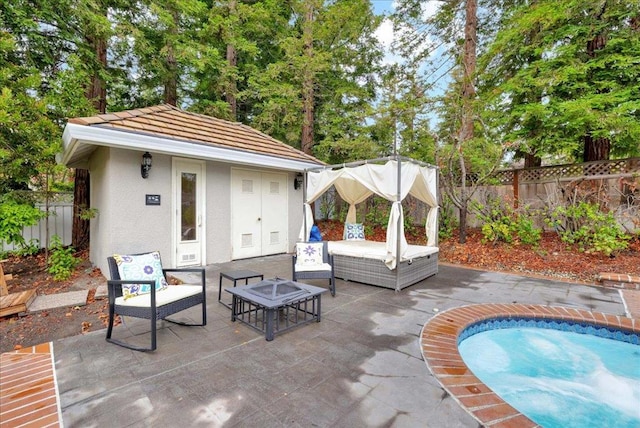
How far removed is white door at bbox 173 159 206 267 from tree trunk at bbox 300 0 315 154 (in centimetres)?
554

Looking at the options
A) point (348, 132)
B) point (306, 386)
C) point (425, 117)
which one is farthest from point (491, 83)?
point (306, 386)

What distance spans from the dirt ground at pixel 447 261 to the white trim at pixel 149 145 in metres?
2.50

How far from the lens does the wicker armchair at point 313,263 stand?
478 cm

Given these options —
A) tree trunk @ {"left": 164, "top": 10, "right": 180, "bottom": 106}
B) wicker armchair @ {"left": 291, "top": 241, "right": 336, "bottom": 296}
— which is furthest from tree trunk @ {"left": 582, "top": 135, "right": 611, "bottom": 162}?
tree trunk @ {"left": 164, "top": 10, "right": 180, "bottom": 106}

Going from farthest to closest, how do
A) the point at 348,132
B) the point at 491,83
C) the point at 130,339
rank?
1. the point at 348,132
2. the point at 491,83
3. the point at 130,339

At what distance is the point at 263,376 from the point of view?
255 centimetres

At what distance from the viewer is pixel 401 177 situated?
517 centimetres

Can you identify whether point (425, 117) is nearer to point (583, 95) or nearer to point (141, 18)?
point (583, 95)

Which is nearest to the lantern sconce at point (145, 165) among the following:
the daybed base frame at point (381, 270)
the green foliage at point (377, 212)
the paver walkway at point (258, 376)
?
the paver walkway at point (258, 376)

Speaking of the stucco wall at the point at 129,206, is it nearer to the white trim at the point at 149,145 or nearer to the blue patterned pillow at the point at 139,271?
the white trim at the point at 149,145

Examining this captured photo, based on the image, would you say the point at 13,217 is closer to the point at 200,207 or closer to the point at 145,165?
the point at 145,165

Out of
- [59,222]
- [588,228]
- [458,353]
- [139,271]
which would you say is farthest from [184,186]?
[588,228]

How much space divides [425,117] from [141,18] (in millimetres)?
10109

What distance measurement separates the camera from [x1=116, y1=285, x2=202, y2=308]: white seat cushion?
3098 mm
